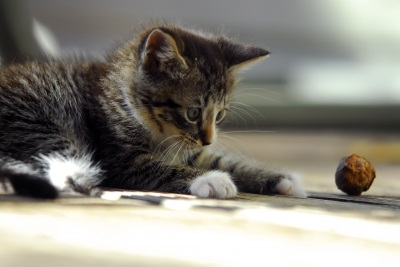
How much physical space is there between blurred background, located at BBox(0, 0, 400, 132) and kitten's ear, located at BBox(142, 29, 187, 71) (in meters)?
2.34

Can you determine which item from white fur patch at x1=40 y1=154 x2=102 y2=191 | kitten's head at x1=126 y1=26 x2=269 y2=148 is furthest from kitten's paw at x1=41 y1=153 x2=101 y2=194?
kitten's head at x1=126 y1=26 x2=269 y2=148

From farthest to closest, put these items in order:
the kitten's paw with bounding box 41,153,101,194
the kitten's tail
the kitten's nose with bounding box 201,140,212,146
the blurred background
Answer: the blurred background < the kitten's nose with bounding box 201,140,212,146 < the kitten's paw with bounding box 41,153,101,194 < the kitten's tail

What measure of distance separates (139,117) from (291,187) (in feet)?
1.91

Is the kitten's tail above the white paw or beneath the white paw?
beneath

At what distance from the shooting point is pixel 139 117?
220 cm

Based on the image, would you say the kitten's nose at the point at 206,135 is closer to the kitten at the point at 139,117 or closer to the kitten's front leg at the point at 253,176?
the kitten at the point at 139,117

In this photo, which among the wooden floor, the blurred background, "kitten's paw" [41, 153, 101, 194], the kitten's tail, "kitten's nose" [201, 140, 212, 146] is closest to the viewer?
the wooden floor

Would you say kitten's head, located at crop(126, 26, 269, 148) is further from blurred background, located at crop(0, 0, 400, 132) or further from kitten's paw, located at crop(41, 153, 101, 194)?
blurred background, located at crop(0, 0, 400, 132)

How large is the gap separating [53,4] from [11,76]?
247 centimetres

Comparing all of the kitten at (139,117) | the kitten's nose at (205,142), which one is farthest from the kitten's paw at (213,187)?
the kitten's nose at (205,142)

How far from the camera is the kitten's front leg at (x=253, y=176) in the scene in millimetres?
2137

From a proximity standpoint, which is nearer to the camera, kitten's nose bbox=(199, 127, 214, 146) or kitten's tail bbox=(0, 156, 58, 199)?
kitten's tail bbox=(0, 156, 58, 199)

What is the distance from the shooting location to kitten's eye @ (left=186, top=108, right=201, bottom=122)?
211 centimetres

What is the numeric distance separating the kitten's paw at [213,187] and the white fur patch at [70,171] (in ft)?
1.03
